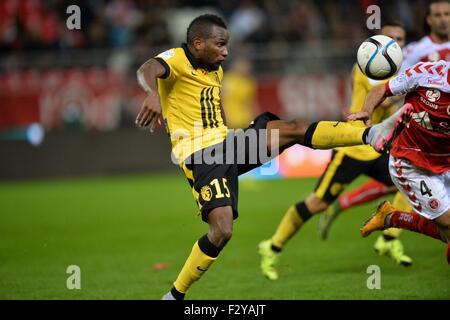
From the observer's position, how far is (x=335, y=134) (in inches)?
257

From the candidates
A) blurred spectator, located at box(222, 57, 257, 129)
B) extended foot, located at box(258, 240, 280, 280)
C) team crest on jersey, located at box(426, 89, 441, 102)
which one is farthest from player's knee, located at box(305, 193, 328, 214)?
blurred spectator, located at box(222, 57, 257, 129)

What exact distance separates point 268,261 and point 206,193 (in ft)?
6.64

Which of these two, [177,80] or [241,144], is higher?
[177,80]

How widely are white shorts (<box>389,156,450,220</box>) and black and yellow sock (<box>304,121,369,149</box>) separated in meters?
0.49

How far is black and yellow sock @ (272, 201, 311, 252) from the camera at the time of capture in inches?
335

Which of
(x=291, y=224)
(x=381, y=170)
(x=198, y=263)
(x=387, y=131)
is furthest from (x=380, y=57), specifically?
(x=291, y=224)

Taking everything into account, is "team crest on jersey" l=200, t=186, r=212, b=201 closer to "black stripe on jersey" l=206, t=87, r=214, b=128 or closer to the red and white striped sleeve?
"black stripe on jersey" l=206, t=87, r=214, b=128

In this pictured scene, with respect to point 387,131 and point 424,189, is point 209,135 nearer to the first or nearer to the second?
point 387,131

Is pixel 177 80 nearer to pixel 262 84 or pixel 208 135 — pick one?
pixel 208 135

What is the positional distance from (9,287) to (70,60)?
440 inches

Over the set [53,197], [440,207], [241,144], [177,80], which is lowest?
[53,197]
